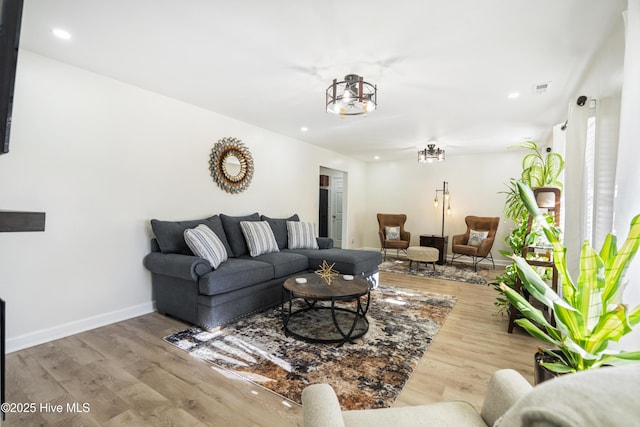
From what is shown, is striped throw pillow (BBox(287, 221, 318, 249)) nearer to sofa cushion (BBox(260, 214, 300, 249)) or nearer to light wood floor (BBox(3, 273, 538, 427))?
sofa cushion (BBox(260, 214, 300, 249))

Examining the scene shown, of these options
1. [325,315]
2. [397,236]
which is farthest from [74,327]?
[397,236]

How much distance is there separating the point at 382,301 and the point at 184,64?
335cm

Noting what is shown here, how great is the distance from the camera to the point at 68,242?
2.60 meters

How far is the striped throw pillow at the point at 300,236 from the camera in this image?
14.6 feet

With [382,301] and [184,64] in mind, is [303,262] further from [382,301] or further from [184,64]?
[184,64]

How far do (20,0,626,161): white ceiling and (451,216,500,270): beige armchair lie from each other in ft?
8.62

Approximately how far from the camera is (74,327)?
261 centimetres

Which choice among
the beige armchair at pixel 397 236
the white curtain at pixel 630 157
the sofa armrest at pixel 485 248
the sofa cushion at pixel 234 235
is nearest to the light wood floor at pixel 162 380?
the white curtain at pixel 630 157

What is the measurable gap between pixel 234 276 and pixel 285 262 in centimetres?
81

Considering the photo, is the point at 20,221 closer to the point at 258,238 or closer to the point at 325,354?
the point at 325,354

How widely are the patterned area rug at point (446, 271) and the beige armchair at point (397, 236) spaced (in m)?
0.37

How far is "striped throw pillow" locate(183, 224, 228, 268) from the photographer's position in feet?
9.52

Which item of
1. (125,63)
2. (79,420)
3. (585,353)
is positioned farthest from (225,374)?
(125,63)

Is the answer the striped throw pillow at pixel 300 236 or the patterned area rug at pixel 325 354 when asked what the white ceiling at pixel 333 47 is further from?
the patterned area rug at pixel 325 354
